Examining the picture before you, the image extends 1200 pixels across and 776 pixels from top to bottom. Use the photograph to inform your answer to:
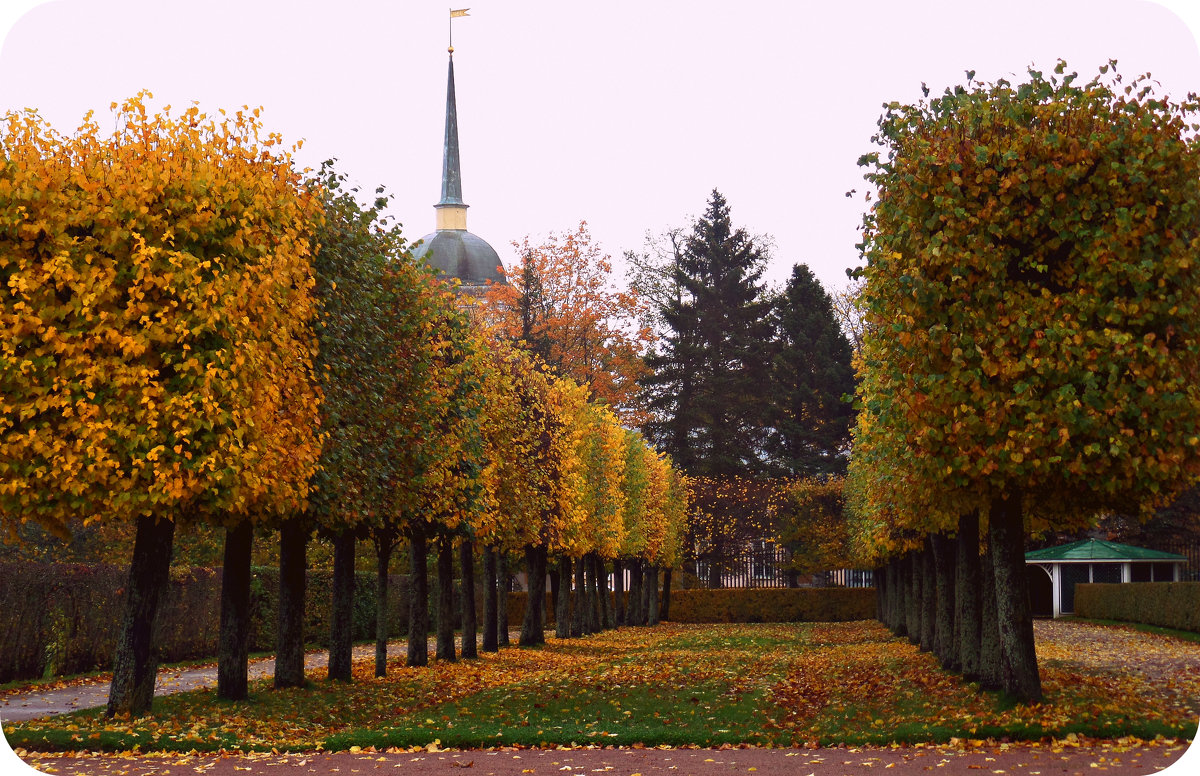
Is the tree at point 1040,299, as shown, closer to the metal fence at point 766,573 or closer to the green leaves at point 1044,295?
the green leaves at point 1044,295

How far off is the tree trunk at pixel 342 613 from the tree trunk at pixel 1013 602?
11064 mm

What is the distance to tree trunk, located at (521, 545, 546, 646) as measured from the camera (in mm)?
33656

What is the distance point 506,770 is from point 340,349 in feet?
28.3

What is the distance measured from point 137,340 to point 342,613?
8.95m

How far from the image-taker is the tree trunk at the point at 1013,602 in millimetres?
14438

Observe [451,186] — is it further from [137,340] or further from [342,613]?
[137,340]

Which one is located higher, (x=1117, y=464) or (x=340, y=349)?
(x=340, y=349)

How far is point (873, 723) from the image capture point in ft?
45.9

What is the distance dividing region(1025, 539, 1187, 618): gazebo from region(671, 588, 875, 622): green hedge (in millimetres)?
8098

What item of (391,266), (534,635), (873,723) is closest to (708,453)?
(534,635)

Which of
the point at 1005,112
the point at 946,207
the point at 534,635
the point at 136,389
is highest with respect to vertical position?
the point at 1005,112

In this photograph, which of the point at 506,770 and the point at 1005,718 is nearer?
the point at 506,770

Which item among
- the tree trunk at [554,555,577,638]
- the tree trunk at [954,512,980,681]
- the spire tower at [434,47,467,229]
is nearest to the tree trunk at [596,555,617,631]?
the tree trunk at [554,555,577,638]

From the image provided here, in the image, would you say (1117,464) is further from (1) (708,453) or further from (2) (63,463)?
(1) (708,453)
